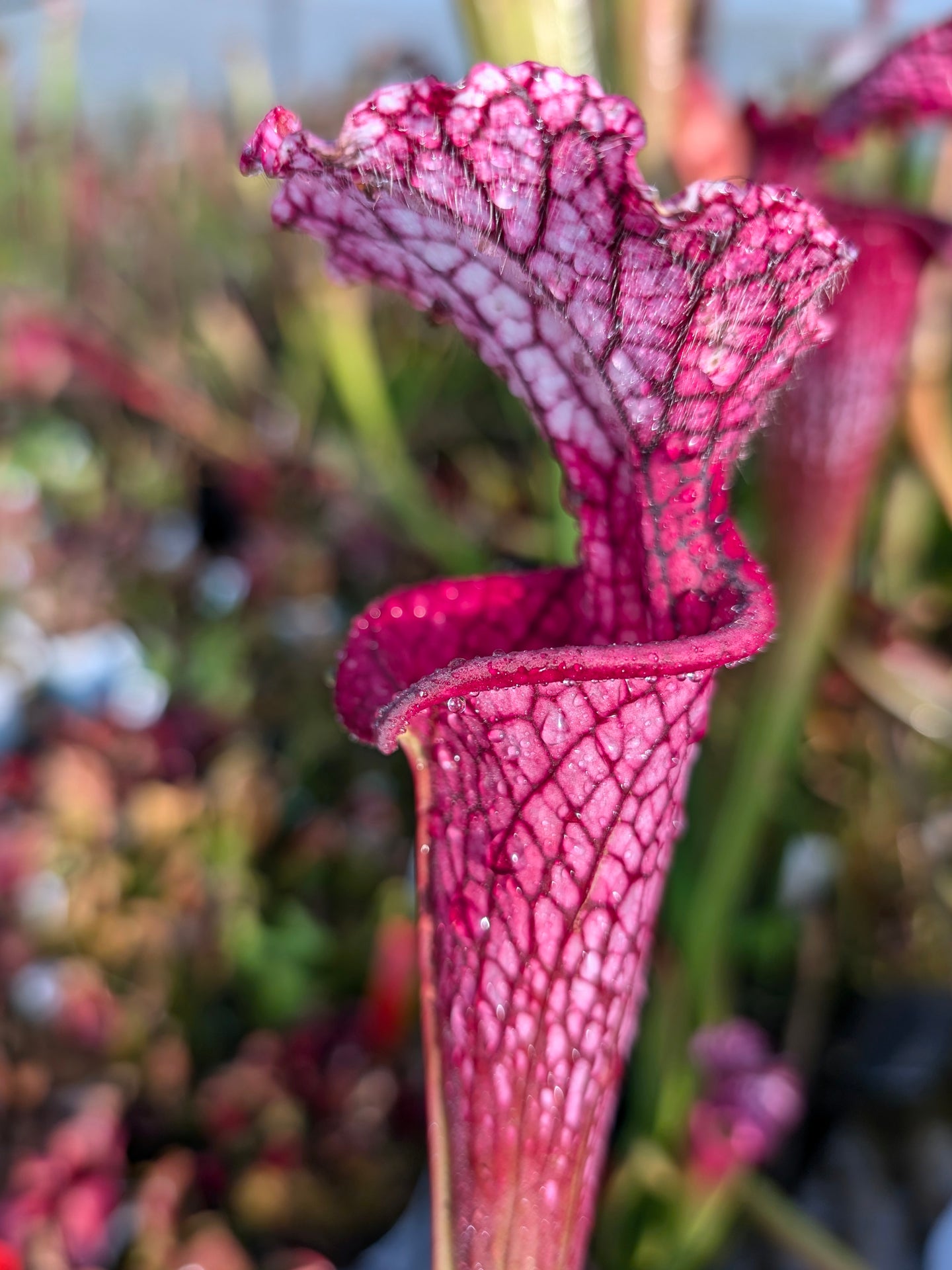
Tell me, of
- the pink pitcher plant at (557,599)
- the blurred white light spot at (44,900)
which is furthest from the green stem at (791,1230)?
the blurred white light spot at (44,900)

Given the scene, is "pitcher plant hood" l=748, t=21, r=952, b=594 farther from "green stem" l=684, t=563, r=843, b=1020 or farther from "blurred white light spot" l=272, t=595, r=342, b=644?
"blurred white light spot" l=272, t=595, r=342, b=644

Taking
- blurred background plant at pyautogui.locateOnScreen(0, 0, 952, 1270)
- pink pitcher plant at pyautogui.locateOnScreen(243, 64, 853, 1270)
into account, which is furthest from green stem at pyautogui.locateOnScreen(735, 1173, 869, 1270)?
pink pitcher plant at pyautogui.locateOnScreen(243, 64, 853, 1270)

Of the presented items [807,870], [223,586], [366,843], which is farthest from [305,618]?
[807,870]

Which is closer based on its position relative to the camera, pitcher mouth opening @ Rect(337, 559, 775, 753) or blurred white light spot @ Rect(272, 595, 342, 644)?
pitcher mouth opening @ Rect(337, 559, 775, 753)

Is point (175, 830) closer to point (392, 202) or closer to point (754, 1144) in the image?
point (754, 1144)

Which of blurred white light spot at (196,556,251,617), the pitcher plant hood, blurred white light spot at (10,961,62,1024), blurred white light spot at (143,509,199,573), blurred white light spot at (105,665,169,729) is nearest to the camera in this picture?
the pitcher plant hood

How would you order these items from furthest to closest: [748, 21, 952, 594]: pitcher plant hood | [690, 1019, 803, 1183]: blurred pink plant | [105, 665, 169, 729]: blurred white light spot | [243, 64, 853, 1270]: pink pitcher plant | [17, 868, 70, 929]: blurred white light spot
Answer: [105, 665, 169, 729]: blurred white light spot
[17, 868, 70, 929]: blurred white light spot
[690, 1019, 803, 1183]: blurred pink plant
[748, 21, 952, 594]: pitcher plant hood
[243, 64, 853, 1270]: pink pitcher plant

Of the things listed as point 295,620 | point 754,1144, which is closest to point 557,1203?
point 754,1144
